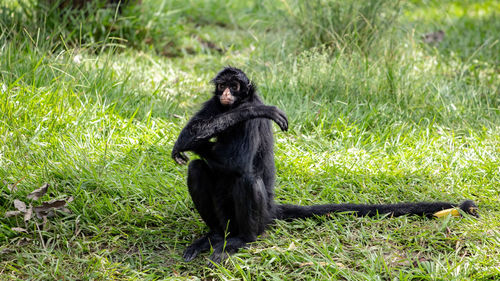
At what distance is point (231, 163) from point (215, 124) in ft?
0.87

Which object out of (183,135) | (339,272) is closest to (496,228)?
(339,272)

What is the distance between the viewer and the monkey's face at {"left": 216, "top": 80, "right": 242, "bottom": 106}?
3.33m

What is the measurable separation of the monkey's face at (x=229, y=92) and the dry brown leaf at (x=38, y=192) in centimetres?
137

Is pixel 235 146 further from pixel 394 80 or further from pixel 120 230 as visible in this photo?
pixel 394 80

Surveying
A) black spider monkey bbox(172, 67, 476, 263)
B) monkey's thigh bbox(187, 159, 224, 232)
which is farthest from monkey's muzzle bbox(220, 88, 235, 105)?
monkey's thigh bbox(187, 159, 224, 232)

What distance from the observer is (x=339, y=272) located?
10.1ft

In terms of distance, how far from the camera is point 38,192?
356 cm

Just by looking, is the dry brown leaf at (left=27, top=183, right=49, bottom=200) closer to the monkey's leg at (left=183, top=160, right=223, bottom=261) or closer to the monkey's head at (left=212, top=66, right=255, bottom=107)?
the monkey's leg at (left=183, top=160, right=223, bottom=261)

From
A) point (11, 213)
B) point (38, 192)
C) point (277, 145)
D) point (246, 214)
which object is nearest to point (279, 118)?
point (246, 214)

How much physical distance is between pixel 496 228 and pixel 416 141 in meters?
1.44

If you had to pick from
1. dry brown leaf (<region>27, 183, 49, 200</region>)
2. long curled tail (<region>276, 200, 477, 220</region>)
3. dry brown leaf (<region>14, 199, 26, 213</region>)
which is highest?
dry brown leaf (<region>27, 183, 49, 200</region>)

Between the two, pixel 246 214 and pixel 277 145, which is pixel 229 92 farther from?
pixel 277 145

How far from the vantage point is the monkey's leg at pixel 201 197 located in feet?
11.0

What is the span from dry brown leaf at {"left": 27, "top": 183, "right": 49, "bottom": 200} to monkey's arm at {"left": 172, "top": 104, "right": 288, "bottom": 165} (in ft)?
3.20
